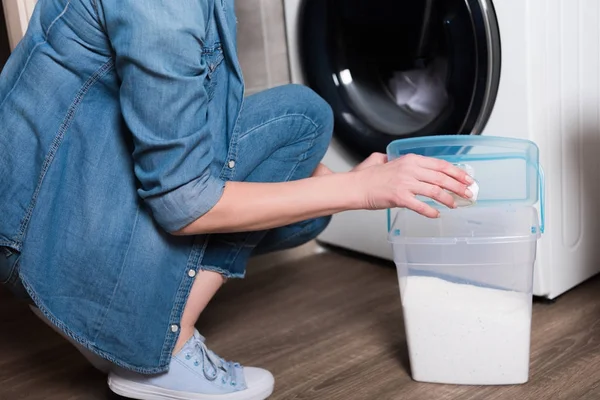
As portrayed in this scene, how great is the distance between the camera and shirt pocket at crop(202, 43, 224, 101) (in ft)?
3.37

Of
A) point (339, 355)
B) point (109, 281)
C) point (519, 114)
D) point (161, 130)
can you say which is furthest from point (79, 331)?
point (519, 114)

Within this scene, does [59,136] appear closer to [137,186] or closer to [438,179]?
[137,186]

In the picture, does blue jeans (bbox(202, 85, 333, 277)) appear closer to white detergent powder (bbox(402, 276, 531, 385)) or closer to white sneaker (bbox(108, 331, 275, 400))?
white sneaker (bbox(108, 331, 275, 400))

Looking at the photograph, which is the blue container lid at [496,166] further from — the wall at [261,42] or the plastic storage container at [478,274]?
the wall at [261,42]

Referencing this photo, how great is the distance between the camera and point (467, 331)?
1135 mm

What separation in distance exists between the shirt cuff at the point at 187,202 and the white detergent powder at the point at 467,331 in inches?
13.6

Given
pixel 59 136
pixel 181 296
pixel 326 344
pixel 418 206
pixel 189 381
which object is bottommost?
pixel 326 344

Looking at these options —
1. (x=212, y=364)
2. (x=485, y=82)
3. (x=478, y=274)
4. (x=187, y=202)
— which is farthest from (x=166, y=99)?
(x=485, y=82)

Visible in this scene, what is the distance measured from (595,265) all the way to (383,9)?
0.64 m

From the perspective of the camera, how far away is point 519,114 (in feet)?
4.47

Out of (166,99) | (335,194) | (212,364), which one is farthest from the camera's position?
(212,364)

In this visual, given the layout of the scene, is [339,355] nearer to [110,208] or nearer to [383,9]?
[110,208]

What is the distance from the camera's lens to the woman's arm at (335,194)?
972 mm

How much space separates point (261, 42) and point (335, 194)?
2.69 ft
